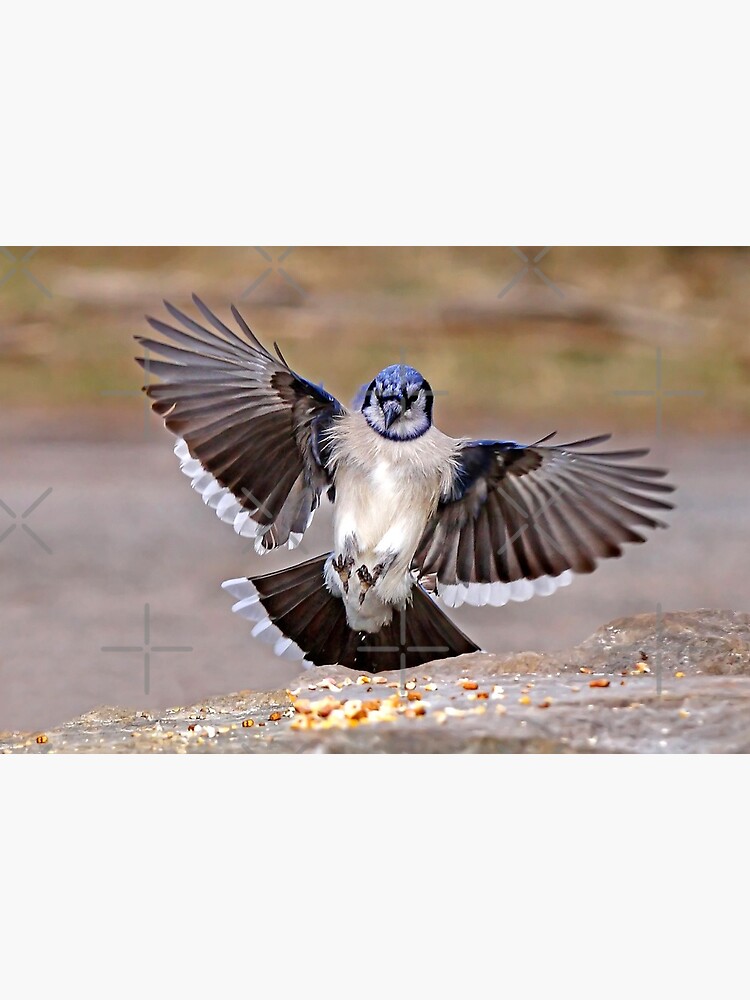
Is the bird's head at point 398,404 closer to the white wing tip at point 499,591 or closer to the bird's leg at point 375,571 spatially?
the bird's leg at point 375,571

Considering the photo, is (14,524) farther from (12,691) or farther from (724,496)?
(724,496)

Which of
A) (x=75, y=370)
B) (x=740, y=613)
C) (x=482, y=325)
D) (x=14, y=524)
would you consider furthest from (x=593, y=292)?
(x=14, y=524)

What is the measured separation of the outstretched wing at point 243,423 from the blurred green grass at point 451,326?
1.87 ft

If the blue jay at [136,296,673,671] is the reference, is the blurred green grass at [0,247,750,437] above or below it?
above

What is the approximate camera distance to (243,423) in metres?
5.60

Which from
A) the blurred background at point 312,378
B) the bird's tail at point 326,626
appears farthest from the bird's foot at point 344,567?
the blurred background at point 312,378

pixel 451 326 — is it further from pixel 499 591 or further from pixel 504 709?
pixel 504 709

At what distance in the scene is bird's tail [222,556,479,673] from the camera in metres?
5.85

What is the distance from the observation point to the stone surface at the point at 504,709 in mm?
4645

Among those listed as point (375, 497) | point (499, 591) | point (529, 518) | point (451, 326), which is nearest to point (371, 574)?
point (375, 497)

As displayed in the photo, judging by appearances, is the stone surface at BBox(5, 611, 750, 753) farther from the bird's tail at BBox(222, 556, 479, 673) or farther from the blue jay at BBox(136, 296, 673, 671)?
the blue jay at BBox(136, 296, 673, 671)

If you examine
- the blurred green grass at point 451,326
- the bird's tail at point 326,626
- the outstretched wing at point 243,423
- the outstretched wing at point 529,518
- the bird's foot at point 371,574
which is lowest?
the bird's tail at point 326,626

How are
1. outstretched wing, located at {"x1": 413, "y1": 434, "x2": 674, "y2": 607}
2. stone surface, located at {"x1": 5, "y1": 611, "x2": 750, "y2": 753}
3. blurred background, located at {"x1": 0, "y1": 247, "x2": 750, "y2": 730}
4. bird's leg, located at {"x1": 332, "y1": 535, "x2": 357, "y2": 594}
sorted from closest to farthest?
stone surface, located at {"x1": 5, "y1": 611, "x2": 750, "y2": 753} → outstretched wing, located at {"x1": 413, "y1": 434, "x2": 674, "y2": 607} → bird's leg, located at {"x1": 332, "y1": 535, "x2": 357, "y2": 594} → blurred background, located at {"x1": 0, "y1": 247, "x2": 750, "y2": 730}

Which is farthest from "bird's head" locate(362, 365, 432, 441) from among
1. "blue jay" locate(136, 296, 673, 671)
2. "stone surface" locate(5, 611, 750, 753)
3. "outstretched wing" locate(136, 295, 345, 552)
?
"stone surface" locate(5, 611, 750, 753)
